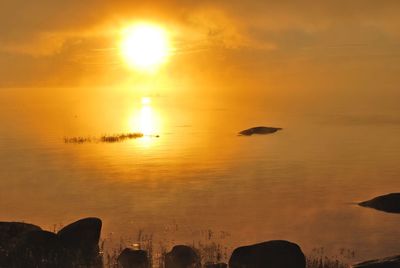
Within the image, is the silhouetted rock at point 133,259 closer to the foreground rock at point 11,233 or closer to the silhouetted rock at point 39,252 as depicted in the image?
the silhouetted rock at point 39,252

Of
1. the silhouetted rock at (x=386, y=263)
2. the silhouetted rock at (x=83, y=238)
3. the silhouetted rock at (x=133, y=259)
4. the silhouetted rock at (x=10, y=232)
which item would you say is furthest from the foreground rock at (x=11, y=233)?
the silhouetted rock at (x=386, y=263)

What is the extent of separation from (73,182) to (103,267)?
4405 centimetres

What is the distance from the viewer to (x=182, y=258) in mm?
24750

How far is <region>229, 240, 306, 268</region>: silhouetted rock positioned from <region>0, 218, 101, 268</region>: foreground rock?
5.44 meters

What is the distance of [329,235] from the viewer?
3794 centimetres

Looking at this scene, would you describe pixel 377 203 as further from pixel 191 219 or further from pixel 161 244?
pixel 161 244

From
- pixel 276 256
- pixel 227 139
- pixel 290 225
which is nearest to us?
pixel 276 256

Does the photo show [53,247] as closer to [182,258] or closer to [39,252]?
[39,252]

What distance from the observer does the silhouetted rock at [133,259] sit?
23.8m

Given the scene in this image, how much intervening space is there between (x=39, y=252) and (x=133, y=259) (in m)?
3.56

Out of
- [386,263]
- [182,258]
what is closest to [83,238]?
[182,258]

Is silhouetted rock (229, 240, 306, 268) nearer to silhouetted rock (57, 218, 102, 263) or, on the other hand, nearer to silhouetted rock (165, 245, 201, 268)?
silhouetted rock (165, 245, 201, 268)

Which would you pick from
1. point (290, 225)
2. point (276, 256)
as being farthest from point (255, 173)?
point (276, 256)

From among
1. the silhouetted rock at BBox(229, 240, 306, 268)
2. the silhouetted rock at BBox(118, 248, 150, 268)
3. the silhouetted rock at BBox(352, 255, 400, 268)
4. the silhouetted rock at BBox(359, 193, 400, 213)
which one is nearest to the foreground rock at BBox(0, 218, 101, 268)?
the silhouetted rock at BBox(118, 248, 150, 268)
